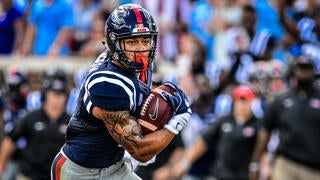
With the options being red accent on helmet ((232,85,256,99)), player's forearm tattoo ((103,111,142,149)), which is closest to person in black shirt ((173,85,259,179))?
red accent on helmet ((232,85,256,99))

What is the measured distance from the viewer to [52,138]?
34.9 ft

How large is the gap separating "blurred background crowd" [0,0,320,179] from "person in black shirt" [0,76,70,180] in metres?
0.15

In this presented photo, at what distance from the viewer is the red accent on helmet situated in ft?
35.3

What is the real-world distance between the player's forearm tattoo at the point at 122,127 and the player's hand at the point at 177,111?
215 millimetres

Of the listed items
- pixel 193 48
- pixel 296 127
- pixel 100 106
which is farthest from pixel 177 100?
pixel 193 48

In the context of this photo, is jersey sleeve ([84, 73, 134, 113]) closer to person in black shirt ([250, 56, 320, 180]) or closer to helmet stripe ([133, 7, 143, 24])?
helmet stripe ([133, 7, 143, 24])

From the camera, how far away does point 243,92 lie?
425 inches

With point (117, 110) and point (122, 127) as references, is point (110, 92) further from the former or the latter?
point (122, 127)

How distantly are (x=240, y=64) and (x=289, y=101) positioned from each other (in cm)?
167

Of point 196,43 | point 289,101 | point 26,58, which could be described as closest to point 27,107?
point 26,58

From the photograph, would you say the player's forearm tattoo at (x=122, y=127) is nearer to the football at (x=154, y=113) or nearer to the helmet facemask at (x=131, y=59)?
the football at (x=154, y=113)

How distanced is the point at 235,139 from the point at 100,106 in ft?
16.6

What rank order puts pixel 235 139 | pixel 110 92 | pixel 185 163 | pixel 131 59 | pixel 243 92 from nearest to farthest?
pixel 110 92, pixel 131 59, pixel 243 92, pixel 235 139, pixel 185 163

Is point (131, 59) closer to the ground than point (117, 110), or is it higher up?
higher up
